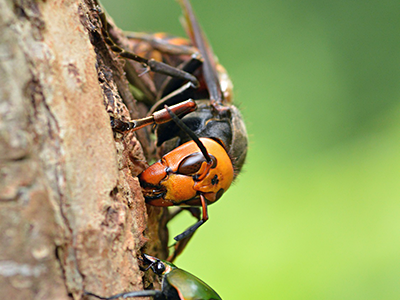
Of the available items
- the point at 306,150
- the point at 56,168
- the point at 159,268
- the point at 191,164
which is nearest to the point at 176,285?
the point at 159,268

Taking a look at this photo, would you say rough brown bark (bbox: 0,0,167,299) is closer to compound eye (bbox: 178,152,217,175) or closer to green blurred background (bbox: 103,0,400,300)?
compound eye (bbox: 178,152,217,175)

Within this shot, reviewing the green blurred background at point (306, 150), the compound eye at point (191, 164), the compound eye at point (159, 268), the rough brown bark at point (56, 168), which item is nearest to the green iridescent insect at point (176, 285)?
the compound eye at point (159, 268)

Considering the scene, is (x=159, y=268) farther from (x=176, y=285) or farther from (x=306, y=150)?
(x=306, y=150)

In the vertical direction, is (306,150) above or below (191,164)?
below

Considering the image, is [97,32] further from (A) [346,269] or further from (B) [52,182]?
(A) [346,269]

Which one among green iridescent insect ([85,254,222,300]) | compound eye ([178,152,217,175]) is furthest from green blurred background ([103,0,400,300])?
compound eye ([178,152,217,175])
